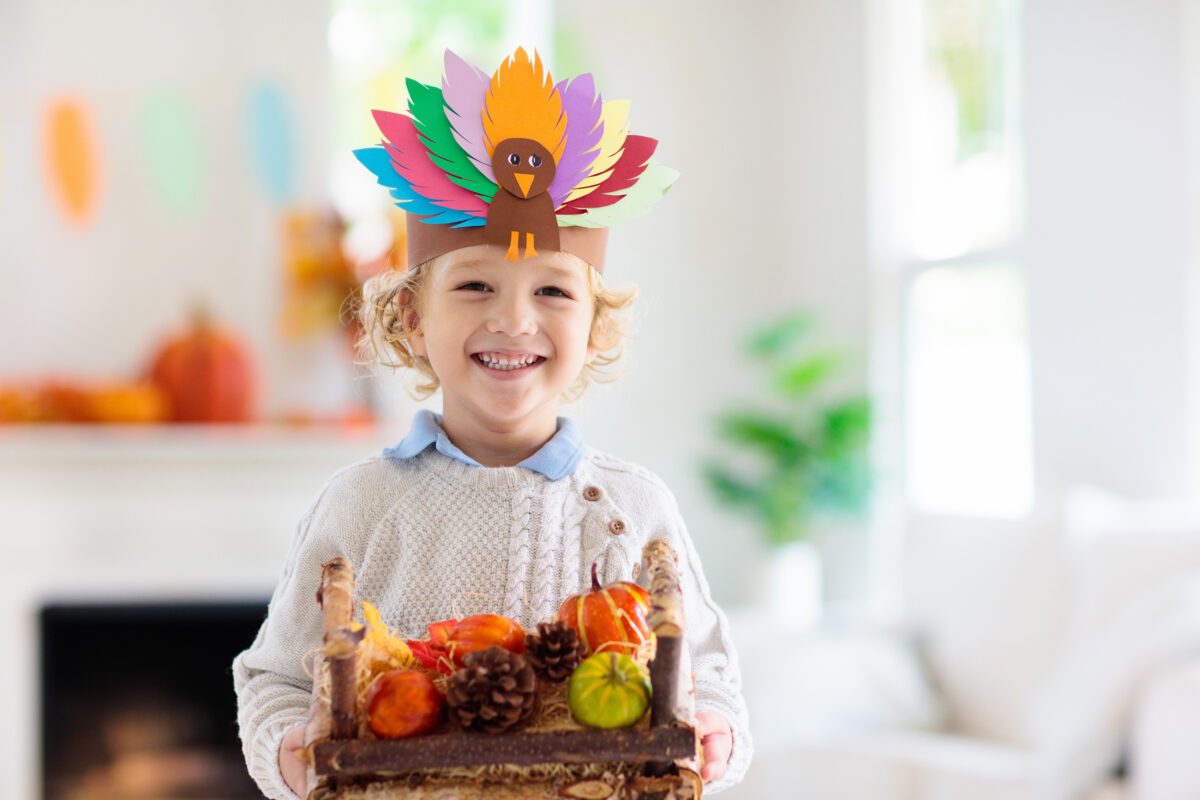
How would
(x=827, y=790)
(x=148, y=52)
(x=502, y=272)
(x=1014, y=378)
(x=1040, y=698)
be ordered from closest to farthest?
(x=502, y=272) → (x=1040, y=698) → (x=827, y=790) → (x=1014, y=378) → (x=148, y=52)

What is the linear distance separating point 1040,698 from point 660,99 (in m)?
2.69

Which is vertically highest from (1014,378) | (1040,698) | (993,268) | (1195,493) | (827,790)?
(993,268)

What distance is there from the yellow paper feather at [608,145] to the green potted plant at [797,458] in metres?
2.53

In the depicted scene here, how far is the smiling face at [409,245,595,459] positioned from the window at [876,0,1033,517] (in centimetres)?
230

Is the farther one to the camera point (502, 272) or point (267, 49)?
point (267, 49)

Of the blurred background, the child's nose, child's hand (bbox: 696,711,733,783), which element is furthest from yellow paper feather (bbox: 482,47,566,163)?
the blurred background

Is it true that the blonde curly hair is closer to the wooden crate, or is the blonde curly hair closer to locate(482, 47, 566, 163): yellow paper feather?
locate(482, 47, 566, 163): yellow paper feather

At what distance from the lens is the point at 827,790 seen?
8.69 ft

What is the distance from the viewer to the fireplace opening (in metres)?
3.42

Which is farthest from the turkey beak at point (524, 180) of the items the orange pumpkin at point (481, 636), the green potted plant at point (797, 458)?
the green potted plant at point (797, 458)

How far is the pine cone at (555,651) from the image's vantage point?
0.81 metres

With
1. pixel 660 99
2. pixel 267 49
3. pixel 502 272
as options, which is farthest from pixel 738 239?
pixel 502 272

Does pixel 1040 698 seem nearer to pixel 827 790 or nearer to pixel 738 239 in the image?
pixel 827 790

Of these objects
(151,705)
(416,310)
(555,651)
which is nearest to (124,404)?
(151,705)
